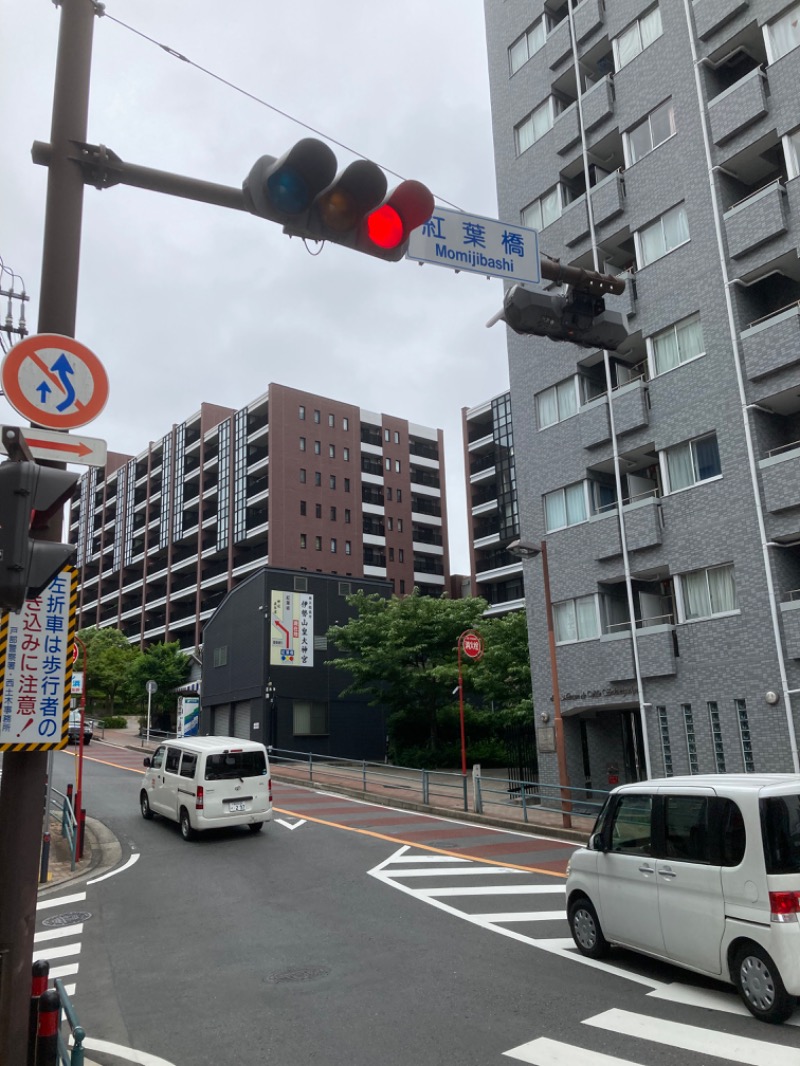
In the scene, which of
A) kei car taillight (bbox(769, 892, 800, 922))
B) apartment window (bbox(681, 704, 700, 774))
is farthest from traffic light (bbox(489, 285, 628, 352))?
apartment window (bbox(681, 704, 700, 774))

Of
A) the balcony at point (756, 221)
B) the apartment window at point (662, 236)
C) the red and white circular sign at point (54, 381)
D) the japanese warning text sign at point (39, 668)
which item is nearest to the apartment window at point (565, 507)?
the apartment window at point (662, 236)

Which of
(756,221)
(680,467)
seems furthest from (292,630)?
(756,221)

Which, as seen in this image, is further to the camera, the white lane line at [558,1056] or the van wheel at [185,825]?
the van wheel at [185,825]

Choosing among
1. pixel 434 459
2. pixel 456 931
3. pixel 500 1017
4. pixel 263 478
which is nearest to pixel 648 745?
pixel 456 931

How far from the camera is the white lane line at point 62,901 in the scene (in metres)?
12.8

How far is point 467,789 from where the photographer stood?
2441 cm

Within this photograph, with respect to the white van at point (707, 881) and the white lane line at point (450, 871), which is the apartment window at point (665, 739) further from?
the white van at point (707, 881)

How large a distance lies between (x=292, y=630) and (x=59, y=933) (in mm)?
30108

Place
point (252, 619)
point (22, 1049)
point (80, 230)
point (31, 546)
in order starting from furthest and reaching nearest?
point (252, 619), point (80, 230), point (22, 1049), point (31, 546)

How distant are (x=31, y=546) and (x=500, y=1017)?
18.8 ft

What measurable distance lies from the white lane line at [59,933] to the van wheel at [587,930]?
629cm

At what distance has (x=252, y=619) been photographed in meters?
42.0

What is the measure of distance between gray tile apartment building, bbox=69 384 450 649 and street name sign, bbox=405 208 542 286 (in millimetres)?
63267

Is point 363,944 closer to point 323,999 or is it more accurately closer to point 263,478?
point 323,999
